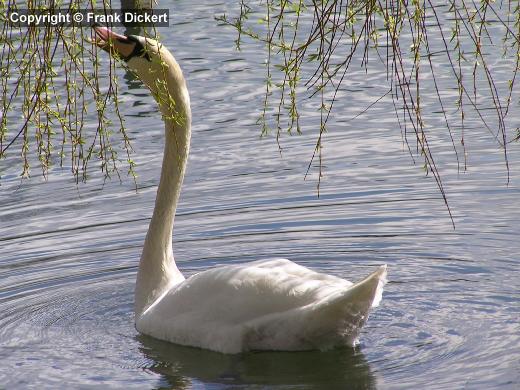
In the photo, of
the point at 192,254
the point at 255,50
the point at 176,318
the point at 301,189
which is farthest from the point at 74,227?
the point at 255,50

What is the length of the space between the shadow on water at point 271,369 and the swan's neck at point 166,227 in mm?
721

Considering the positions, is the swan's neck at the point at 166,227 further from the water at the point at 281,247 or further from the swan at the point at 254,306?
the water at the point at 281,247

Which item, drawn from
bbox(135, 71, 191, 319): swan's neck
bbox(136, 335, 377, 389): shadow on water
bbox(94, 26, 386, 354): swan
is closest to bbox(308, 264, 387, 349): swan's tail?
bbox(94, 26, 386, 354): swan

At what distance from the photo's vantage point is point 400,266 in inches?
311

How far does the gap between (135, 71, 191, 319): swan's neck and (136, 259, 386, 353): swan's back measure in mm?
553

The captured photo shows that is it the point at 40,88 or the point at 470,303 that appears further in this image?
the point at 470,303

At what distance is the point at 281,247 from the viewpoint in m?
8.42

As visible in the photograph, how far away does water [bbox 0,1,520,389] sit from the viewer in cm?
632

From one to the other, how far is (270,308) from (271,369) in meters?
0.34

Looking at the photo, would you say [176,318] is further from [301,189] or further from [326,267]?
[301,189]

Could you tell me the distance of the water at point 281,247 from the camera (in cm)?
632

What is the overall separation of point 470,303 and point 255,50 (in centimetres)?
787

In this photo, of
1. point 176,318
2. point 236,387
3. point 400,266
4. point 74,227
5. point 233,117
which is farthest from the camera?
point 233,117

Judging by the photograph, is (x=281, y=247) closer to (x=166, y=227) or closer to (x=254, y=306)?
(x=166, y=227)
